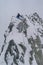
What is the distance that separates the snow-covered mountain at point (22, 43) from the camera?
217 feet

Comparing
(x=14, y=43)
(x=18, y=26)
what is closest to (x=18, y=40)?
(x=14, y=43)

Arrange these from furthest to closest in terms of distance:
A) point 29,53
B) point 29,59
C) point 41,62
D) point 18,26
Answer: point 18,26 → point 29,53 → point 29,59 → point 41,62

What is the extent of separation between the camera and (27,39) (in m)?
76.5

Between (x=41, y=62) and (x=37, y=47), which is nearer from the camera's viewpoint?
(x=41, y=62)

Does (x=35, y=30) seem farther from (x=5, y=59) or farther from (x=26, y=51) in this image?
(x=5, y=59)

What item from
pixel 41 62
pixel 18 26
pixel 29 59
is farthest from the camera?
pixel 18 26

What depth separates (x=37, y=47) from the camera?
6975 cm

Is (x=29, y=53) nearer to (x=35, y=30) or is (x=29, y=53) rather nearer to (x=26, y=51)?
(x=26, y=51)

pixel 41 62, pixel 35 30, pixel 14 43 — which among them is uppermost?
pixel 35 30

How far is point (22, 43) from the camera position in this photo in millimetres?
74375

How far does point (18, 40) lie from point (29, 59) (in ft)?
34.7

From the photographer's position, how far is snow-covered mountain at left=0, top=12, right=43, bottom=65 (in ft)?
217

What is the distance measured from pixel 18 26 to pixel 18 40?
24.5 feet

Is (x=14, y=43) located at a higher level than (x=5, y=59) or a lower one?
higher
